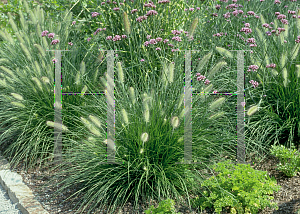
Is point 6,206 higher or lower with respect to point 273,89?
lower

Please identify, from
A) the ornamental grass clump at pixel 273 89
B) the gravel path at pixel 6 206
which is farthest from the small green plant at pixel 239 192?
the gravel path at pixel 6 206

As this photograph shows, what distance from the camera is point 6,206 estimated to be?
343 cm

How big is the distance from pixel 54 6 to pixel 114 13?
270cm

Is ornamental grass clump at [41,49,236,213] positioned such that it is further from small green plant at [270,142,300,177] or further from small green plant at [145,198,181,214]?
small green plant at [270,142,300,177]

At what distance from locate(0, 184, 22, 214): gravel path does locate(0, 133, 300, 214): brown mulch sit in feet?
0.77

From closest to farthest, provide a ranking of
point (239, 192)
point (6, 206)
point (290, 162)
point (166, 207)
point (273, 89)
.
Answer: point (166, 207), point (239, 192), point (290, 162), point (6, 206), point (273, 89)

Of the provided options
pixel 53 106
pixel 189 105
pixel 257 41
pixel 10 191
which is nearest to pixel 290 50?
pixel 257 41

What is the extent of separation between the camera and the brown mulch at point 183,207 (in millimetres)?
2920

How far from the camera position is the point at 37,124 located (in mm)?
4160

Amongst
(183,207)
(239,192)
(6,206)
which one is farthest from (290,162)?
(6,206)

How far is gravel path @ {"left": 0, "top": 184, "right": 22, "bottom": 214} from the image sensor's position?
10.9 ft

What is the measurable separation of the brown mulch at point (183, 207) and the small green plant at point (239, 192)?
0.12m

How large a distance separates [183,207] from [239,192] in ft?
1.72

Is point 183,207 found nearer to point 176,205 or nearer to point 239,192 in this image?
point 176,205
